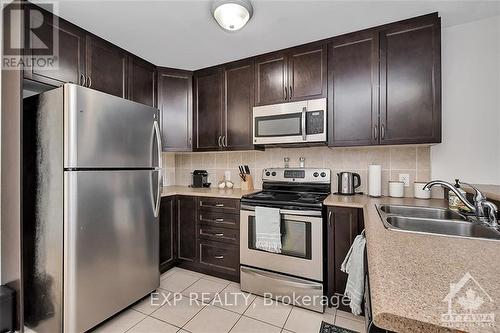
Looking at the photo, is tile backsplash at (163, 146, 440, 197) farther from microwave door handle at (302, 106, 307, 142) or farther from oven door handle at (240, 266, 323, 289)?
oven door handle at (240, 266, 323, 289)

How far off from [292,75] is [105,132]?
1.69m

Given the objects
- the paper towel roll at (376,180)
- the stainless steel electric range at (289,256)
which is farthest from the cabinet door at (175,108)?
the paper towel roll at (376,180)

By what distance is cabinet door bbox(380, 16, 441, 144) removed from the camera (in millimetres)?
1755

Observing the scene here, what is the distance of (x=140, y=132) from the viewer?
1907mm

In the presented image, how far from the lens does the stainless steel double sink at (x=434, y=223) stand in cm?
116

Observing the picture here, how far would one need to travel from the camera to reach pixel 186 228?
2.55 m

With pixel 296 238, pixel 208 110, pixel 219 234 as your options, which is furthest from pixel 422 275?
pixel 208 110

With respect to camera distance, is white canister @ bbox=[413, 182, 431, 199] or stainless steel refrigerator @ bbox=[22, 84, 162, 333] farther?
white canister @ bbox=[413, 182, 431, 199]

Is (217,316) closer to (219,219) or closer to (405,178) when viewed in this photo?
(219,219)

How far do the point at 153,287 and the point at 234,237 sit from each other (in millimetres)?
827

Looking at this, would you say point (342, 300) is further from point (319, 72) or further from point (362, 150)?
→ point (319, 72)

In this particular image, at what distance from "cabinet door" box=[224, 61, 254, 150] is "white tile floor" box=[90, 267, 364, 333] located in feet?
4.85

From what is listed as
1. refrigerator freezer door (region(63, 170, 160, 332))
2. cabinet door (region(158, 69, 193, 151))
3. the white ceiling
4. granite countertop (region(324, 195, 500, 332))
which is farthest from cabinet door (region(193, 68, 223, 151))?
granite countertop (region(324, 195, 500, 332))

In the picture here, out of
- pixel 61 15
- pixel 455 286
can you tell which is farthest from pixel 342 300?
pixel 61 15
